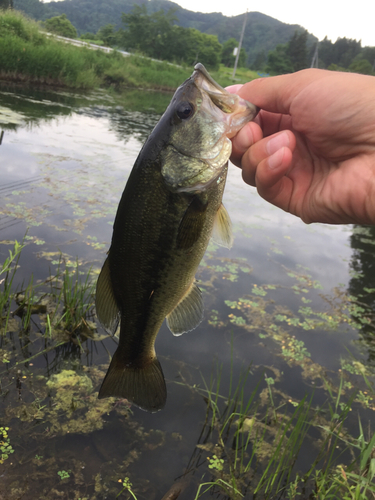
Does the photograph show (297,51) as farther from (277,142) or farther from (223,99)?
(223,99)

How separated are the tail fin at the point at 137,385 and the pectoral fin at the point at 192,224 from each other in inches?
28.5

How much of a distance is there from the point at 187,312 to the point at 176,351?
2.51 m

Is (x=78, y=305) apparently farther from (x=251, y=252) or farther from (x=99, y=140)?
(x=99, y=140)

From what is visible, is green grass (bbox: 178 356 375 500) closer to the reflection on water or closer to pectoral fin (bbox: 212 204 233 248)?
pectoral fin (bbox: 212 204 233 248)

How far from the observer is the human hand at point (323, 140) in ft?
6.72

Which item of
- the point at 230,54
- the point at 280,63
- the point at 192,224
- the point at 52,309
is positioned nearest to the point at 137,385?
the point at 192,224

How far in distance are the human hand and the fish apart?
296 millimetres

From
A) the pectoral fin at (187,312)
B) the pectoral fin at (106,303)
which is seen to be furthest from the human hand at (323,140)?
the pectoral fin at (106,303)

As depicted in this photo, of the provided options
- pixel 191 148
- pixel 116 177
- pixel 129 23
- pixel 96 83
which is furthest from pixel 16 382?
pixel 129 23

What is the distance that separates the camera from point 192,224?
1.75 metres

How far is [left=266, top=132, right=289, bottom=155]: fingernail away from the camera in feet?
6.72

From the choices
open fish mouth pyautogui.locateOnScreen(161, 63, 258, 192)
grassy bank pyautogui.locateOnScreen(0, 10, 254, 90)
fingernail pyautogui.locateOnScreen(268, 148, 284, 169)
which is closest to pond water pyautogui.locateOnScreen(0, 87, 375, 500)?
fingernail pyautogui.locateOnScreen(268, 148, 284, 169)

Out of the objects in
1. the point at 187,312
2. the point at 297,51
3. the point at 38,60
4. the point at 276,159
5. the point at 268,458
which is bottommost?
the point at 268,458

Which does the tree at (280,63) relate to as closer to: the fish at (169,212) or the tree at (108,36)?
the tree at (108,36)
